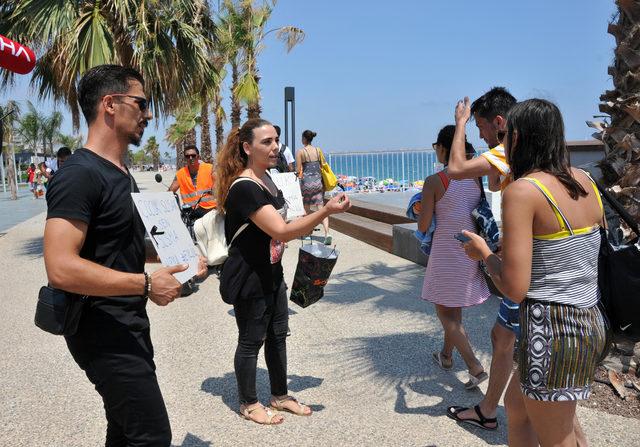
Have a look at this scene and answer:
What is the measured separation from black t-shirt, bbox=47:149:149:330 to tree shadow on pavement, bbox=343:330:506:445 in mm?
2211

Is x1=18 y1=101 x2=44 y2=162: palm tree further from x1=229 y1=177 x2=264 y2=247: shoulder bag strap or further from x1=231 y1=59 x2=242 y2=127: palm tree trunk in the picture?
x1=229 y1=177 x2=264 y2=247: shoulder bag strap

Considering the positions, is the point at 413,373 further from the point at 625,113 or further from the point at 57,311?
the point at 57,311

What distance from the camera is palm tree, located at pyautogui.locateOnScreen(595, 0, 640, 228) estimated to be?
4.07 m

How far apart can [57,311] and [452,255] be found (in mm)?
2661

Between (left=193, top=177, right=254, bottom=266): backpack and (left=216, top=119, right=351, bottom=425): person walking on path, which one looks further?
(left=193, top=177, right=254, bottom=266): backpack

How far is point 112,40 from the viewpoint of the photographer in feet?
29.7

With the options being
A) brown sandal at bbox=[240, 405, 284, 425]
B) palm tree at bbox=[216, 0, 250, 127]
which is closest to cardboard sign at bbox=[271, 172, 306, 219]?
brown sandal at bbox=[240, 405, 284, 425]

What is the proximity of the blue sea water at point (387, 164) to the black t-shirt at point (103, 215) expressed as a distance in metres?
20.3

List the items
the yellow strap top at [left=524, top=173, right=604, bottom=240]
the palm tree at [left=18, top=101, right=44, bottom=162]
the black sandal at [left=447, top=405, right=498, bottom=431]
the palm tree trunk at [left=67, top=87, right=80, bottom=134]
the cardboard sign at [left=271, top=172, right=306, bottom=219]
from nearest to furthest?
1. the yellow strap top at [left=524, top=173, right=604, bottom=240]
2. the black sandal at [left=447, top=405, right=498, bottom=431]
3. the cardboard sign at [left=271, top=172, right=306, bottom=219]
4. the palm tree trunk at [left=67, top=87, right=80, bottom=134]
5. the palm tree at [left=18, top=101, right=44, bottom=162]

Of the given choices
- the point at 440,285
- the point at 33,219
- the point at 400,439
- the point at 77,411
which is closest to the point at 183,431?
the point at 77,411

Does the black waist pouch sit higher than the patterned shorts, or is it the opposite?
the black waist pouch

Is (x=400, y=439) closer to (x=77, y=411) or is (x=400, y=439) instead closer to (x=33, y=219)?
(x=77, y=411)

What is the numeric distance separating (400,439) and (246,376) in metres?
1.02

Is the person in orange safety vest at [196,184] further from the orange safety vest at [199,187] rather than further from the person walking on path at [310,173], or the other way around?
the person walking on path at [310,173]
